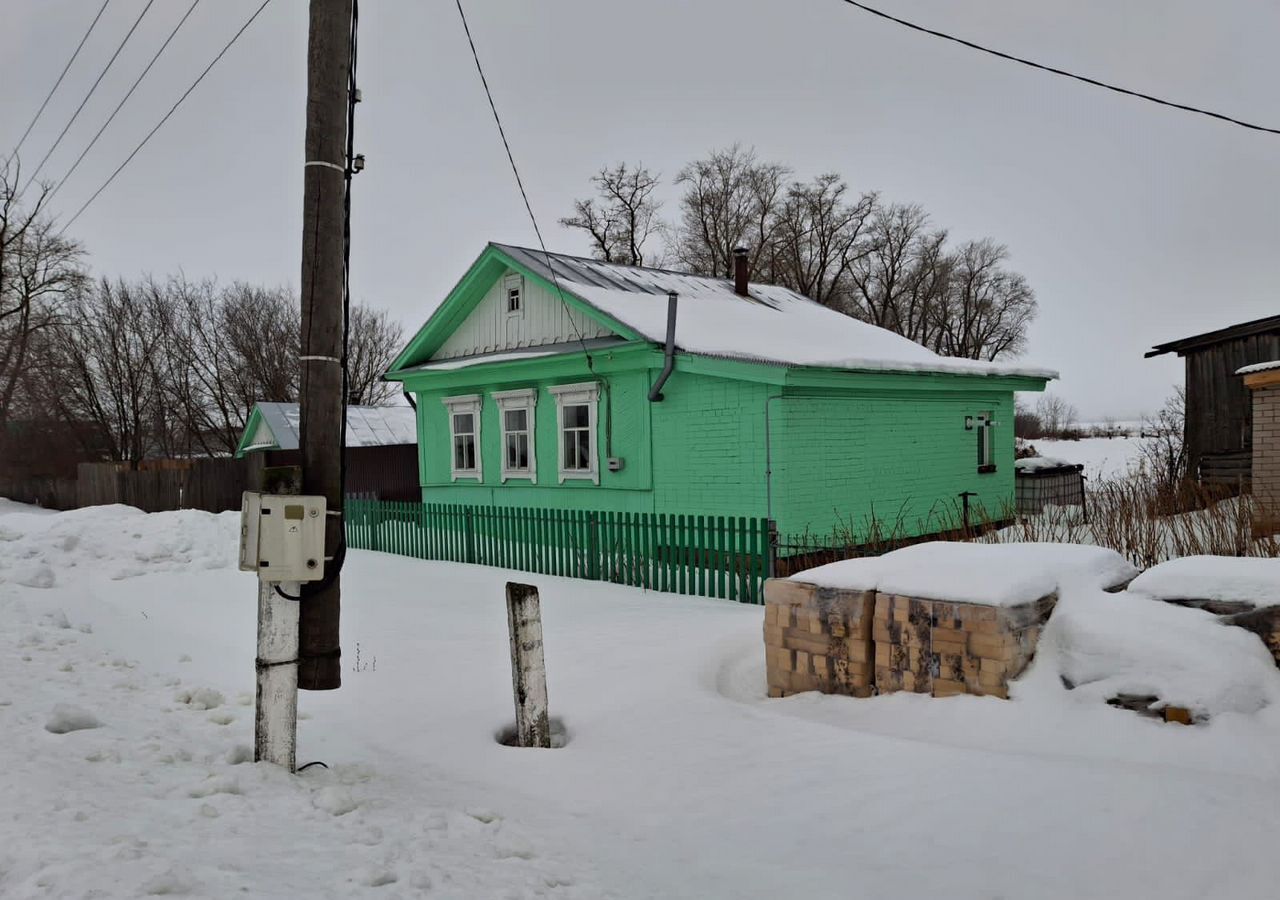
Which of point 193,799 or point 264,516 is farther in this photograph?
point 264,516

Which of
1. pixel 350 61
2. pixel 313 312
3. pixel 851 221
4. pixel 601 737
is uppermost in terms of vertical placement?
pixel 851 221

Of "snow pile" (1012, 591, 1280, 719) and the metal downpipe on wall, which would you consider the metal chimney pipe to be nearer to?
the metal downpipe on wall

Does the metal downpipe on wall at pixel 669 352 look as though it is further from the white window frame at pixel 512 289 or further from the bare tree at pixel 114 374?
the bare tree at pixel 114 374

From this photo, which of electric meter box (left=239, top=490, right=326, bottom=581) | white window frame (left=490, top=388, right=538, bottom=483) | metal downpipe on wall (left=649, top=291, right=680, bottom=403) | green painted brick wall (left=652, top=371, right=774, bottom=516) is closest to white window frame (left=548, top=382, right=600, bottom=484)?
white window frame (left=490, top=388, right=538, bottom=483)

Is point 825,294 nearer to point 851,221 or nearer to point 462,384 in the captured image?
point 851,221

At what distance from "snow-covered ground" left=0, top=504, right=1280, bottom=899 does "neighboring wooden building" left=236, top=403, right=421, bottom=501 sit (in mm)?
15788

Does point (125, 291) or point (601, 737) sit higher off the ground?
point (125, 291)

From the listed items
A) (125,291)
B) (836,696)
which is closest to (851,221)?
(125,291)

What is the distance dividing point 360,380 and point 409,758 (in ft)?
138

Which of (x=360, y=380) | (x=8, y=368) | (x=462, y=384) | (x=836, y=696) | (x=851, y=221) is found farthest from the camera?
(x=360, y=380)

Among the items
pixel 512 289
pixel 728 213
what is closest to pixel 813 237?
pixel 728 213

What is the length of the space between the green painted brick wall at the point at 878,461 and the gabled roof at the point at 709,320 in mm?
745

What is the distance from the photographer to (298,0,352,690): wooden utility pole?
4473mm

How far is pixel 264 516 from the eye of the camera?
155 inches
